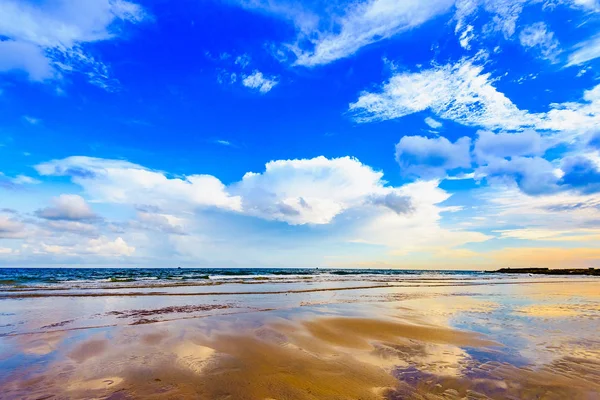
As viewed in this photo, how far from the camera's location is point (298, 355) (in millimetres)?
8352

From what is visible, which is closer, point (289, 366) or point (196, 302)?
point (289, 366)

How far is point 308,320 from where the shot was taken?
535 inches

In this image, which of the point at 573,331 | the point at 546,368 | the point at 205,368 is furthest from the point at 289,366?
the point at 573,331

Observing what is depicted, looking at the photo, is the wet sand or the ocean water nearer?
the wet sand

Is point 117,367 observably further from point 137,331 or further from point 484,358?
point 484,358

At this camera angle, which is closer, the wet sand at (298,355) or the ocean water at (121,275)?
the wet sand at (298,355)

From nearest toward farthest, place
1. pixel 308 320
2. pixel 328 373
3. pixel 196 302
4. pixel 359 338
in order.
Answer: pixel 328 373 → pixel 359 338 → pixel 308 320 → pixel 196 302

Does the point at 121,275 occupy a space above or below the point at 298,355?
above

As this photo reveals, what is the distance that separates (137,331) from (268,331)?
439cm

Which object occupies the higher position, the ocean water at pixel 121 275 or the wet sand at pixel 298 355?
the ocean water at pixel 121 275

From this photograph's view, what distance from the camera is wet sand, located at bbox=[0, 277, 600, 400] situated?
6027 millimetres

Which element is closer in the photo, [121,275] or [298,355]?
[298,355]

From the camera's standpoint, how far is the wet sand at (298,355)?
603cm

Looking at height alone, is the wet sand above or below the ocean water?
below
